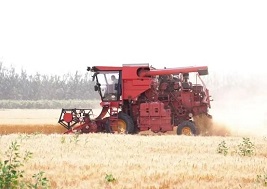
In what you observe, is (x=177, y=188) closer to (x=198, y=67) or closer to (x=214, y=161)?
(x=214, y=161)

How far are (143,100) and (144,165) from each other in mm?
12512

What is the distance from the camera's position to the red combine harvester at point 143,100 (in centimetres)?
2462

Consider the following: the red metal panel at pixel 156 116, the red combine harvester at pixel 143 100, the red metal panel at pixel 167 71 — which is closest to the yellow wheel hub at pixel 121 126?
the red combine harvester at pixel 143 100

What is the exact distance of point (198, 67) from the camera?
24.6m

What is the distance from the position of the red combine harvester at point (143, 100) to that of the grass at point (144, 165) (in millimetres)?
6879

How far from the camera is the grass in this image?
11.2m

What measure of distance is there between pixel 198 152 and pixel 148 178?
5.09 meters

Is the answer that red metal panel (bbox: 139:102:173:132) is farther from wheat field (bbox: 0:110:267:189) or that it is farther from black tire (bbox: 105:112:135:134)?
wheat field (bbox: 0:110:267:189)

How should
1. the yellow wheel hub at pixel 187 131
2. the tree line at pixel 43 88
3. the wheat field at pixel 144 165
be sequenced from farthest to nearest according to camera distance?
the tree line at pixel 43 88 < the yellow wheel hub at pixel 187 131 < the wheat field at pixel 144 165

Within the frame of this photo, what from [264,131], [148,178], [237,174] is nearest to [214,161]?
[237,174]

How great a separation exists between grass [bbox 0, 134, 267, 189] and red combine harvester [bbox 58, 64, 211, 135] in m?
6.88

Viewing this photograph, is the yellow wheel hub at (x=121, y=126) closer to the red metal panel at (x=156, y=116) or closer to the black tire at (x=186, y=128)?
the red metal panel at (x=156, y=116)

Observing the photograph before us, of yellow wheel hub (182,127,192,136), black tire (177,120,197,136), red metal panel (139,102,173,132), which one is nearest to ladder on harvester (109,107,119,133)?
red metal panel (139,102,173,132)

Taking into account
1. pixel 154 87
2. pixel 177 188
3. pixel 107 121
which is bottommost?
pixel 177 188
